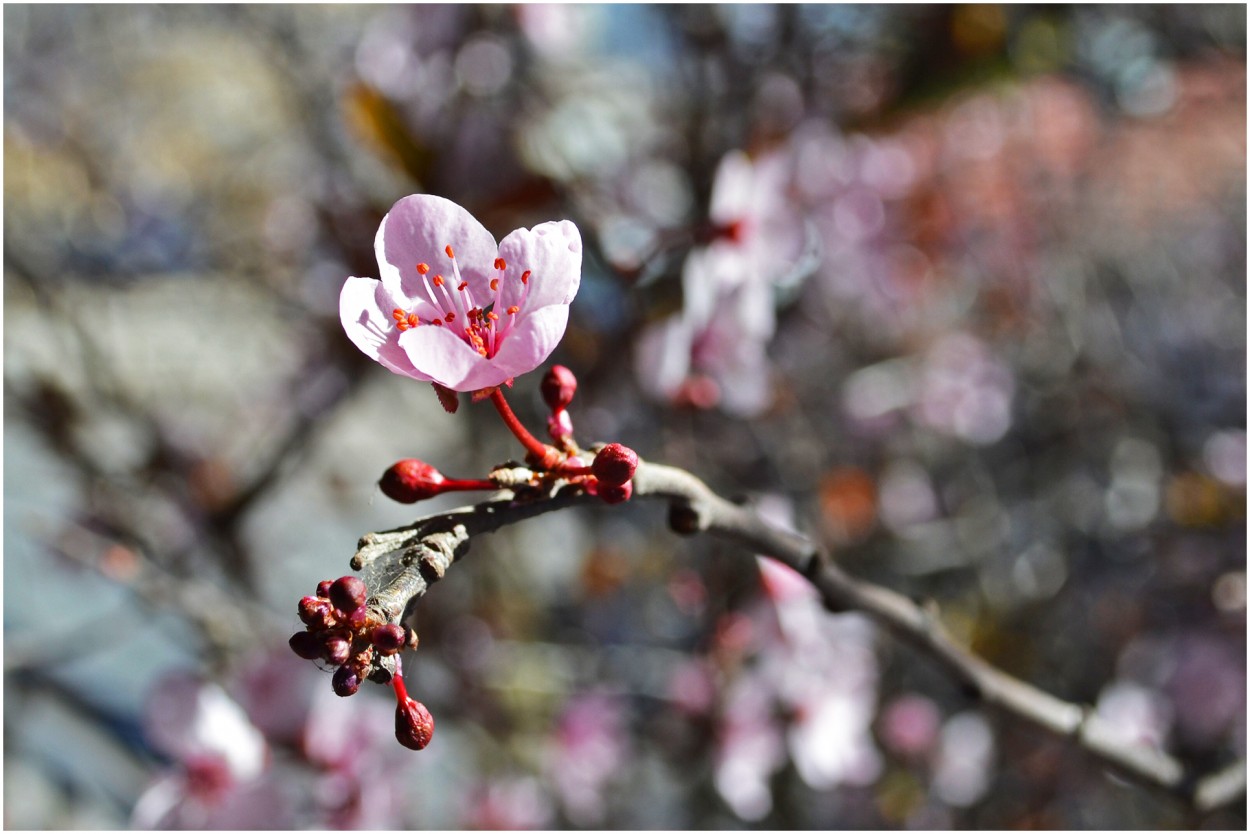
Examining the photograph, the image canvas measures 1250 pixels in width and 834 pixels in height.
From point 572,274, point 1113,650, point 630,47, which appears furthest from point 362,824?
point 630,47

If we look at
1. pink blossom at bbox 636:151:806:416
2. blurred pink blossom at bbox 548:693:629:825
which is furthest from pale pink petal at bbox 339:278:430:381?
blurred pink blossom at bbox 548:693:629:825

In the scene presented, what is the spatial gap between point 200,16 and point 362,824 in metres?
2.22

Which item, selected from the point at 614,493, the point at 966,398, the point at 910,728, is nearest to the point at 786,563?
the point at 614,493

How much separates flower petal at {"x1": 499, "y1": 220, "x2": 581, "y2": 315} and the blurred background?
20cm

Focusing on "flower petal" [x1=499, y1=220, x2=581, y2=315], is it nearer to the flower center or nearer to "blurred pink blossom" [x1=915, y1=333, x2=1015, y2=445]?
the flower center

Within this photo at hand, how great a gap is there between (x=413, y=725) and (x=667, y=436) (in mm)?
1177

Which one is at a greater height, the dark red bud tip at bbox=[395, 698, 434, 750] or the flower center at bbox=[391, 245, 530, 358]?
the flower center at bbox=[391, 245, 530, 358]

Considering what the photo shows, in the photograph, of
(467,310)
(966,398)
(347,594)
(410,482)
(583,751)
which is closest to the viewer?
(347,594)

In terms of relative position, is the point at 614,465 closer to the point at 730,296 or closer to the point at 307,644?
the point at 307,644

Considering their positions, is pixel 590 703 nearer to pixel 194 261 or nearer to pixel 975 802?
pixel 975 802

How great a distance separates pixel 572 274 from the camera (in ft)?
→ 1.86

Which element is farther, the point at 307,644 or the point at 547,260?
the point at 547,260

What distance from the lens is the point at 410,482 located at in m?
0.54

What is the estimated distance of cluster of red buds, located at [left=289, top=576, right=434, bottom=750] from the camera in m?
0.43
